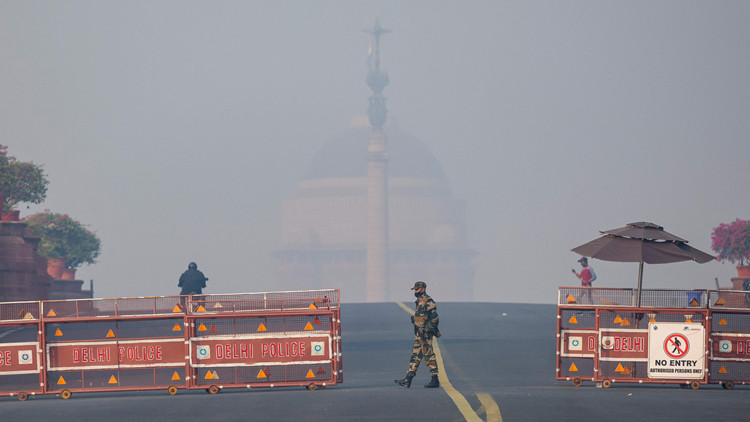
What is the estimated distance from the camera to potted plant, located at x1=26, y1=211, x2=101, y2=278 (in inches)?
3275

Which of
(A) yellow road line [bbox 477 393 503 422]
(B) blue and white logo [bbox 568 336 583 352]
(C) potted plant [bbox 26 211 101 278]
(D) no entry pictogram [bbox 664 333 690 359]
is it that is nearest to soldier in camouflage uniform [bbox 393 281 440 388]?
(A) yellow road line [bbox 477 393 503 422]

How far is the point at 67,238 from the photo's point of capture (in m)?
84.4

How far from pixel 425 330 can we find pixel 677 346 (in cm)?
465

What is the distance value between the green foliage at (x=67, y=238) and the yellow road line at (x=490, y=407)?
66.7 metres

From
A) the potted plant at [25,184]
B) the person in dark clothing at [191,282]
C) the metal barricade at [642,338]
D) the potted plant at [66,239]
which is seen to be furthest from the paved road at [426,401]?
the potted plant at [66,239]

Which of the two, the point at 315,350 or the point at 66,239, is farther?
the point at 66,239

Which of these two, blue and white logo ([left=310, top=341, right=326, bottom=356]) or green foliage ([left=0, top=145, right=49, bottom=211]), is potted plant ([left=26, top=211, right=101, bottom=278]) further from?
blue and white logo ([left=310, top=341, right=326, bottom=356])

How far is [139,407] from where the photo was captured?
20.0m

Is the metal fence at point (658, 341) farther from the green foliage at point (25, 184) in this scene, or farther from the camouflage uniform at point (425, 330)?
the green foliage at point (25, 184)

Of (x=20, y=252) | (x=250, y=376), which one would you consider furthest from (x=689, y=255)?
(x=20, y=252)

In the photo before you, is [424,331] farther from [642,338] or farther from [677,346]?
[677,346]

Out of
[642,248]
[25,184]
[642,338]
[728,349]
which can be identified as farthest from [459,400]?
[25,184]

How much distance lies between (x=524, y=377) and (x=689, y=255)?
220 inches

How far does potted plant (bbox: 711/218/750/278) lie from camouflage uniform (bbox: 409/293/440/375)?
2352 inches
